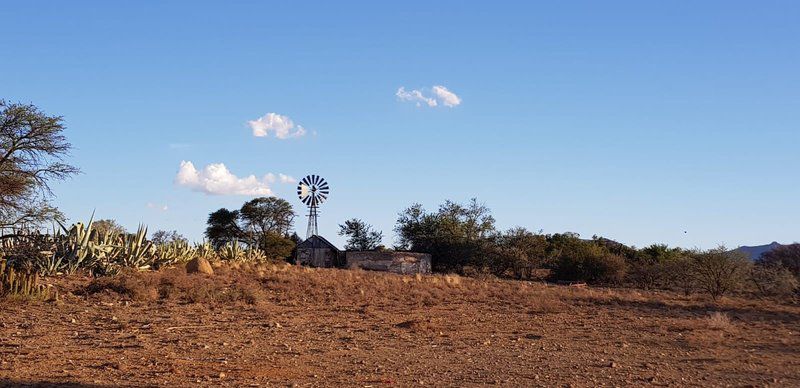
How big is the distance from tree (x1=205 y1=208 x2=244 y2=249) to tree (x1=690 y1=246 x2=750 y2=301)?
40832 mm

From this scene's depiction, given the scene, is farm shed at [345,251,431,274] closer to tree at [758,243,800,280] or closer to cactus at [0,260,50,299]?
tree at [758,243,800,280]

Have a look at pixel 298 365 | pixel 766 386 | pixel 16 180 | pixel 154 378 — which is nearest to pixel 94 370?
pixel 154 378

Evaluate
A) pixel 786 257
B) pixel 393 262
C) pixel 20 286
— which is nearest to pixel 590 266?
pixel 786 257

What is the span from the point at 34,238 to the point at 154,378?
13997 mm

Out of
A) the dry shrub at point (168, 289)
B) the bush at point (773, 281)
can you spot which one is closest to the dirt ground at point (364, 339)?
the dry shrub at point (168, 289)

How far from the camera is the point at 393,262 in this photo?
43.9m

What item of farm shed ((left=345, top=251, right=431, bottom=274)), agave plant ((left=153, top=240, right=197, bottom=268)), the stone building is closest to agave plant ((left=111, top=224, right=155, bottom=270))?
agave plant ((left=153, top=240, right=197, bottom=268))

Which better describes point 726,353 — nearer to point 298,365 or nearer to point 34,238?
point 298,365

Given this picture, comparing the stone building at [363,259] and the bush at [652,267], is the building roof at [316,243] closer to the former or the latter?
the stone building at [363,259]

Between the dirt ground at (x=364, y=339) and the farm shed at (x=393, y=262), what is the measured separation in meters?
22.2

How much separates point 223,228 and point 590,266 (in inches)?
1297

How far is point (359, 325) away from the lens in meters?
14.4

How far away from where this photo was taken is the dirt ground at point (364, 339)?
354 inches

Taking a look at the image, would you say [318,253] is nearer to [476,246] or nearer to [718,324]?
[476,246]
